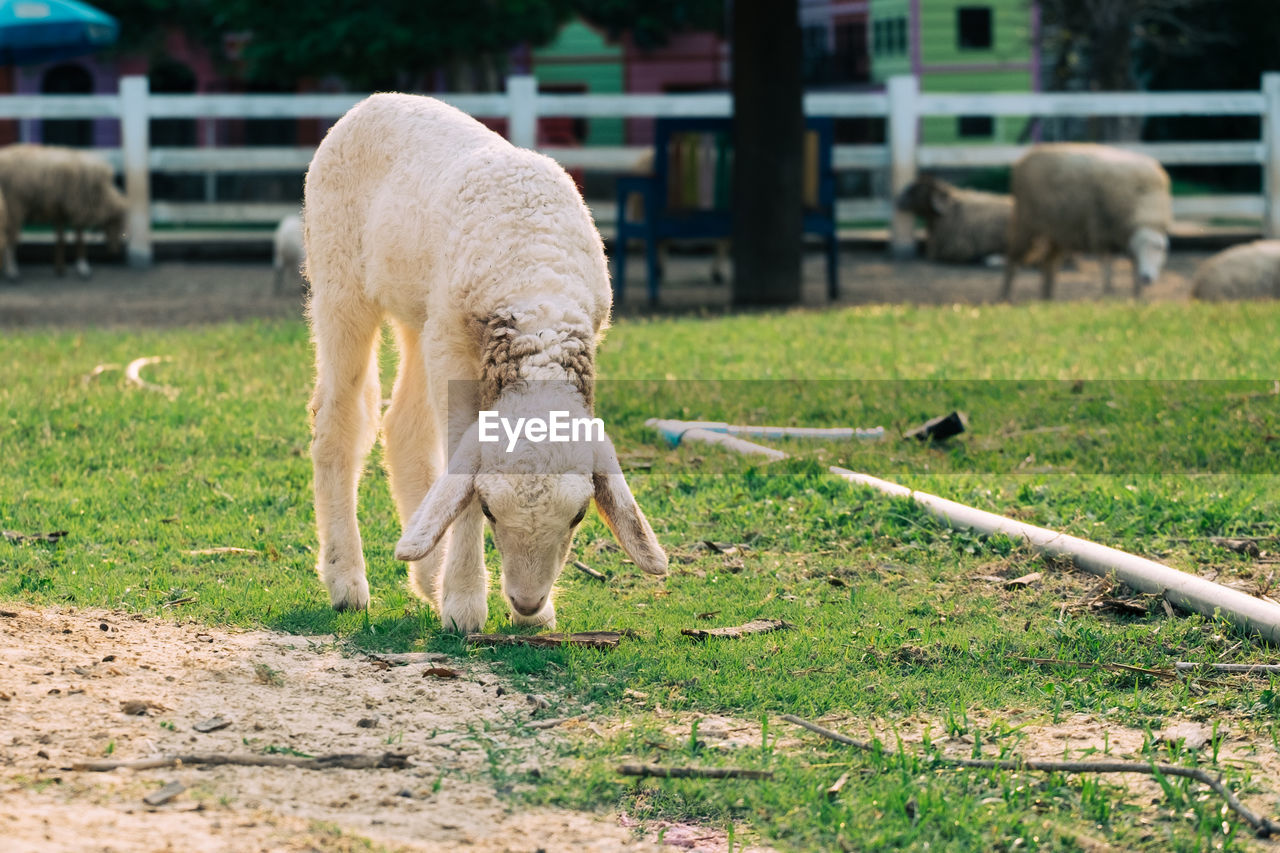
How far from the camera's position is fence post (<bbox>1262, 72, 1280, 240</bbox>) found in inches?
675

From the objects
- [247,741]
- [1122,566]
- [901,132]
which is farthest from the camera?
[901,132]

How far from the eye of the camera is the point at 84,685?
379 cm

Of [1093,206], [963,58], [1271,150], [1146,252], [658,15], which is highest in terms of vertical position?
[658,15]

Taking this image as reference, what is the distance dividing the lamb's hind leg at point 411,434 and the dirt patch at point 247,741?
80 centimetres

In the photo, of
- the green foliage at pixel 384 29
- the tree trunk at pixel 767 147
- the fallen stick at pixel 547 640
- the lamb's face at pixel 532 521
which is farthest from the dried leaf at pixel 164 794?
the green foliage at pixel 384 29

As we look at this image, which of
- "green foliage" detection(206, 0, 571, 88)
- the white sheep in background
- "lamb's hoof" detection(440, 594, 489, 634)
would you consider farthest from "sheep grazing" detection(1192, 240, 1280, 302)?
"green foliage" detection(206, 0, 571, 88)

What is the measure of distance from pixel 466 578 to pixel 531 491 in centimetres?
66

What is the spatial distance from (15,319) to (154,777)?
10279 mm

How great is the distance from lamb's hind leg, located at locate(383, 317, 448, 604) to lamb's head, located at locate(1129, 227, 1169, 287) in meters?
10.4

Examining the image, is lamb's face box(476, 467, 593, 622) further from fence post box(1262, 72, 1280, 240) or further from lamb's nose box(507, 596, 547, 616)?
fence post box(1262, 72, 1280, 240)

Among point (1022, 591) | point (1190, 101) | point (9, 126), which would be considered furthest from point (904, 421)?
point (9, 126)

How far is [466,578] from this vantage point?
433cm

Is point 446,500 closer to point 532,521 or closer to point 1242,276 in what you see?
point 532,521

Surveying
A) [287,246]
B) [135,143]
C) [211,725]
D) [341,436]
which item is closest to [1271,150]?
[287,246]
